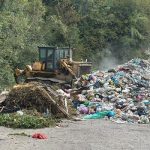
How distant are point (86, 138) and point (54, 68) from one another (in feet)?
38.3

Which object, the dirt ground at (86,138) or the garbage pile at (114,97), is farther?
the garbage pile at (114,97)

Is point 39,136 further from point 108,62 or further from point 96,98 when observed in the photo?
point 108,62

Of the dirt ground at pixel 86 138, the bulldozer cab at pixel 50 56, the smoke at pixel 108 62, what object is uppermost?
the bulldozer cab at pixel 50 56

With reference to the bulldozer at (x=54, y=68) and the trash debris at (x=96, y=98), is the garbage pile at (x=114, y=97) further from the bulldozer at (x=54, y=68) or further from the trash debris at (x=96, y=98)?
the bulldozer at (x=54, y=68)

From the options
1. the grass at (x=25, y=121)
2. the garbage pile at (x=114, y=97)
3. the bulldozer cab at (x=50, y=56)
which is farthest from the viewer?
the bulldozer cab at (x=50, y=56)

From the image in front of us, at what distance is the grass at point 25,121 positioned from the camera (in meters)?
17.7

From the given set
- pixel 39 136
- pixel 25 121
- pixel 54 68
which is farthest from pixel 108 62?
pixel 39 136

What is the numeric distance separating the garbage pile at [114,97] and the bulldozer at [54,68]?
24.3 inches

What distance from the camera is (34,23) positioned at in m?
41.8

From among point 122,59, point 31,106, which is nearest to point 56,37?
point 122,59

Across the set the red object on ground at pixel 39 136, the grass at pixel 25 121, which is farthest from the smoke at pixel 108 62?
the red object on ground at pixel 39 136

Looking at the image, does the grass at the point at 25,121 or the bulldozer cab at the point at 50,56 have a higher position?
the bulldozer cab at the point at 50,56

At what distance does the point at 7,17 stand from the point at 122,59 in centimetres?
2590

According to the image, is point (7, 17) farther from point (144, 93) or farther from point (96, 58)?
point (96, 58)
